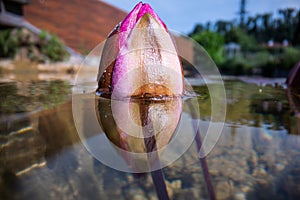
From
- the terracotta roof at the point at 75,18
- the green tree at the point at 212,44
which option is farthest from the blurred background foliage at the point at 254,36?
the terracotta roof at the point at 75,18

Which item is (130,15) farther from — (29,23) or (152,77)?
(29,23)

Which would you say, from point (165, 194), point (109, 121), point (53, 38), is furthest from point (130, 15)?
point (53, 38)

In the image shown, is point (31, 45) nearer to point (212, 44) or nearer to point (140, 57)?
point (212, 44)

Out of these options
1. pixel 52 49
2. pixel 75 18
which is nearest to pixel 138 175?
pixel 52 49

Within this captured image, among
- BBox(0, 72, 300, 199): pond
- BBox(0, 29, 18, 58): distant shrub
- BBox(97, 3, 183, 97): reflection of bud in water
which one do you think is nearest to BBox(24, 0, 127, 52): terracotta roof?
BBox(0, 29, 18, 58): distant shrub

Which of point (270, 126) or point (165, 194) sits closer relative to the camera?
point (165, 194)
